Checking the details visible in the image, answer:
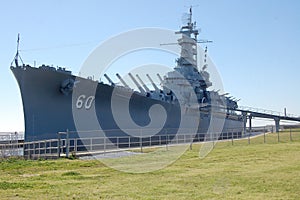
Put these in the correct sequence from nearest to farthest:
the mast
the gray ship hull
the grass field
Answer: the grass field
the gray ship hull
the mast

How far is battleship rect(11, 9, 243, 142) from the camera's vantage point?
22219mm

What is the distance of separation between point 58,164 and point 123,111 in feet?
52.2

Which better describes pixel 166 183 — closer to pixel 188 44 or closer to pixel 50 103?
pixel 50 103

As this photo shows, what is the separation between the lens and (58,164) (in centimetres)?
1390

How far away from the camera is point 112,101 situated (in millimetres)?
28328

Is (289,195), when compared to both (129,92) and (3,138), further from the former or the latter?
(3,138)

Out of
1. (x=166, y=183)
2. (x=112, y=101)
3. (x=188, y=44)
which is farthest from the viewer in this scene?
(x=188, y=44)

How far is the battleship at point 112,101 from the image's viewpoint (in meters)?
22.2

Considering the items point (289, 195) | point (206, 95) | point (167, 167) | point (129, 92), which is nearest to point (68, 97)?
point (129, 92)

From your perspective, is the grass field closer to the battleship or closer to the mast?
the battleship

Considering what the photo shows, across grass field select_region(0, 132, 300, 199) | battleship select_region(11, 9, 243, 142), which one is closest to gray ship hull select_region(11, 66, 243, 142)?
battleship select_region(11, 9, 243, 142)

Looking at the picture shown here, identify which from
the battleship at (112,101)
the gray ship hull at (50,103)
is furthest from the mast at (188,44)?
the gray ship hull at (50,103)

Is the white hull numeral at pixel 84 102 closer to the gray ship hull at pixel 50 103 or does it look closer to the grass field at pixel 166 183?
the gray ship hull at pixel 50 103

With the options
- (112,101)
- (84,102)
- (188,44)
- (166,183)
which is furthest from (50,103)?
(188,44)
